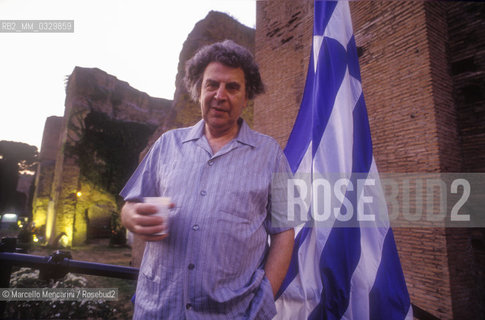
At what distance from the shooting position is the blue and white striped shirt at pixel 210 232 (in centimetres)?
110

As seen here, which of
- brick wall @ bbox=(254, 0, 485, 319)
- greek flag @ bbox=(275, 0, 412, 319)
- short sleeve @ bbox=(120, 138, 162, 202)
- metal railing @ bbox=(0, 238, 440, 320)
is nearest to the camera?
short sleeve @ bbox=(120, 138, 162, 202)

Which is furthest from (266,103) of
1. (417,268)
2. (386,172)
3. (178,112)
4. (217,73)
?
(217,73)

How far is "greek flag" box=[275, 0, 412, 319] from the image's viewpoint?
177cm

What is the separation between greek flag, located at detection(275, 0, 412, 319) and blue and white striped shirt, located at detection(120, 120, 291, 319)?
75 centimetres

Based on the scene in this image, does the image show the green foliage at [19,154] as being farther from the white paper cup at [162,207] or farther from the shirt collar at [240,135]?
the white paper cup at [162,207]

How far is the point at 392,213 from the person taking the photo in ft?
15.3

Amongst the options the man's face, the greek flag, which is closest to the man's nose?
the man's face

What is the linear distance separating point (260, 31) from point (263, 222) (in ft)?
29.1

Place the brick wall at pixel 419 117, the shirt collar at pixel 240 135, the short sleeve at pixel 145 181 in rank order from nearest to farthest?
the short sleeve at pixel 145 181
the shirt collar at pixel 240 135
the brick wall at pixel 419 117

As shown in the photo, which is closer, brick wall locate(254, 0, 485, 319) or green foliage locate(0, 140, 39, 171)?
brick wall locate(254, 0, 485, 319)

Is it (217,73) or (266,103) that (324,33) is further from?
(266,103)

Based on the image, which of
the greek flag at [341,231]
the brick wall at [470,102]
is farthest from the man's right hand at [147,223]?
the brick wall at [470,102]

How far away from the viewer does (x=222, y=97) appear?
4.66 feet

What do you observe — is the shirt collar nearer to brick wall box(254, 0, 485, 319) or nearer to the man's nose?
the man's nose
